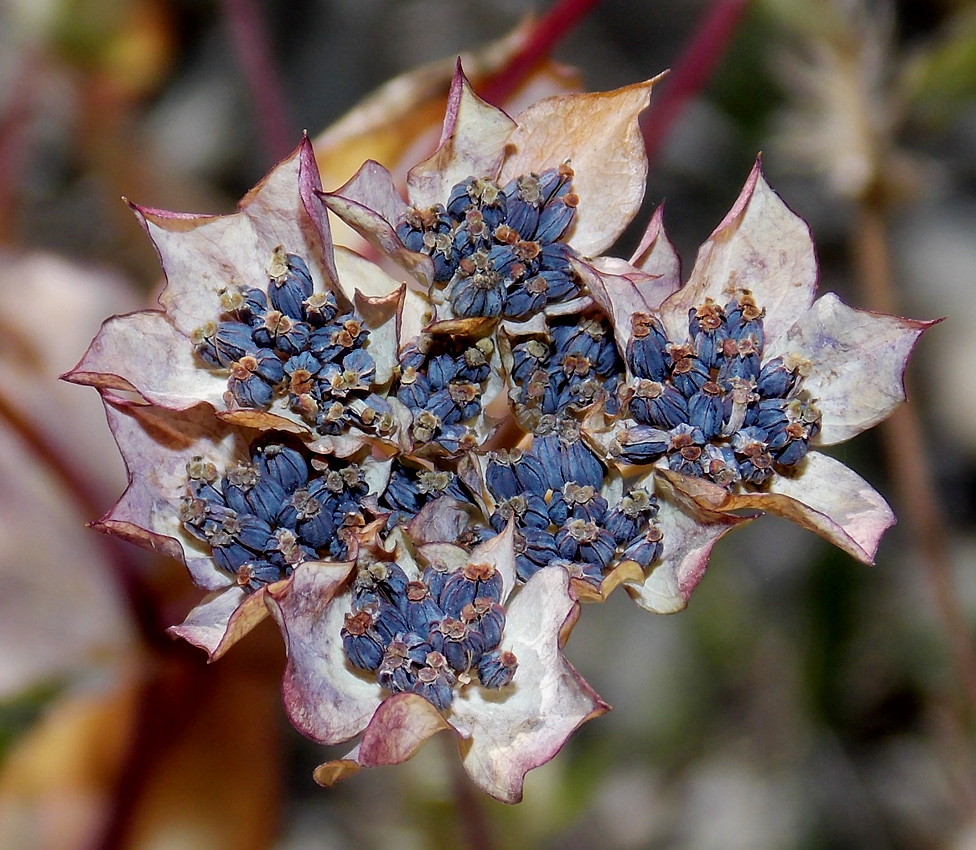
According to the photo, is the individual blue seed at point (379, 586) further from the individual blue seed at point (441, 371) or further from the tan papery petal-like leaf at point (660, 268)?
the tan papery petal-like leaf at point (660, 268)

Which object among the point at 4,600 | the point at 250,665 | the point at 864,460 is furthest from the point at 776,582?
the point at 4,600

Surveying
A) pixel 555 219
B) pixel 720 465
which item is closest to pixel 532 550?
pixel 720 465

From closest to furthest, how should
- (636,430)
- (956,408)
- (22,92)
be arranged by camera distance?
(636,430) < (22,92) < (956,408)

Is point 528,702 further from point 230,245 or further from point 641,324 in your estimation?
point 230,245

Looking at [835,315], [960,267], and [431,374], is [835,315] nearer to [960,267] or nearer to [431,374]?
[431,374]

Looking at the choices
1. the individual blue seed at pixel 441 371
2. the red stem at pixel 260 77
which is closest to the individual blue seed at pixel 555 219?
the individual blue seed at pixel 441 371

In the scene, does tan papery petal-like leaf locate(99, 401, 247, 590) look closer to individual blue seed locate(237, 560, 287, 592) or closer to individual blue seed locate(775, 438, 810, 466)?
individual blue seed locate(237, 560, 287, 592)
